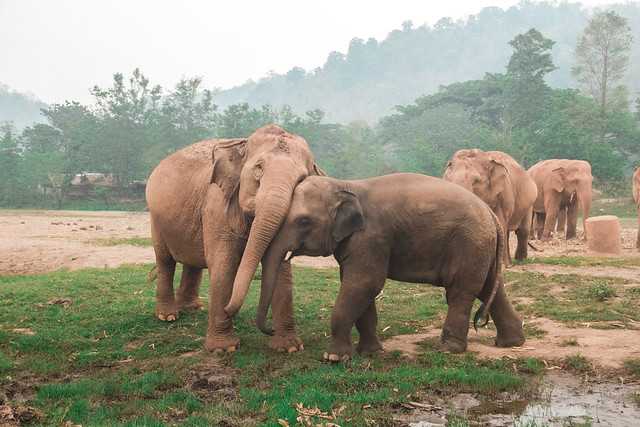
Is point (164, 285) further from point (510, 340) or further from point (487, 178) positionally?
point (487, 178)

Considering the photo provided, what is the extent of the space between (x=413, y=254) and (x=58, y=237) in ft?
57.4

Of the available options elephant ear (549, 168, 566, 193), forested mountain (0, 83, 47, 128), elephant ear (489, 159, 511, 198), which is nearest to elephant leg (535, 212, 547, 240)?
elephant ear (549, 168, 566, 193)

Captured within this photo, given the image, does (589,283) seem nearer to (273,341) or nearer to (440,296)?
(440,296)

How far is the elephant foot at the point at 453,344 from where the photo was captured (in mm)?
7066

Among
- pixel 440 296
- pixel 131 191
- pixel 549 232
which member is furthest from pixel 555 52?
pixel 440 296

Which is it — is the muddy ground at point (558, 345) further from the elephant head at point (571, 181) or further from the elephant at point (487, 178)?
the elephant head at point (571, 181)

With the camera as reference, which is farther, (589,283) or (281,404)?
(589,283)

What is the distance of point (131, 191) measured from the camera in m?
49.6

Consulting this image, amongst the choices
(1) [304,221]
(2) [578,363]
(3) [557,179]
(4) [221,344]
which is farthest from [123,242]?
(2) [578,363]

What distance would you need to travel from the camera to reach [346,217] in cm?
664

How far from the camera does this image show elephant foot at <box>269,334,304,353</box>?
7363 millimetres

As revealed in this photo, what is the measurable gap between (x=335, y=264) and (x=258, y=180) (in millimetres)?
9444

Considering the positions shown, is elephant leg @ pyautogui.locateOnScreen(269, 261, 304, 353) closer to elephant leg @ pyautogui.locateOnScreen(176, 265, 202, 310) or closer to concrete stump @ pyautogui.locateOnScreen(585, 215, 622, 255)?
elephant leg @ pyautogui.locateOnScreen(176, 265, 202, 310)

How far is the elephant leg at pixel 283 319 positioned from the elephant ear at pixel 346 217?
0.98 meters
